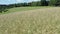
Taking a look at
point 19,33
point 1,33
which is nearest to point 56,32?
point 19,33

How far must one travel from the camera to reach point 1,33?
11836 mm

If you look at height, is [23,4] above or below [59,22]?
below

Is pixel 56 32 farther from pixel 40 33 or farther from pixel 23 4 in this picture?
pixel 23 4

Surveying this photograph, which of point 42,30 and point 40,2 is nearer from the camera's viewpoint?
point 42,30

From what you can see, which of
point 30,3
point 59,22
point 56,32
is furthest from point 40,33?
point 30,3

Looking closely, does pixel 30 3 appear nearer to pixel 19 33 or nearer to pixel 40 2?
pixel 40 2

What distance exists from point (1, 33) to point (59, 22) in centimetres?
429

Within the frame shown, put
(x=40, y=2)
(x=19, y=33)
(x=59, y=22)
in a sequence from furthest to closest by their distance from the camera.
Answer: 1. (x=40, y=2)
2. (x=59, y=22)
3. (x=19, y=33)

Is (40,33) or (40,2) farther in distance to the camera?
(40,2)

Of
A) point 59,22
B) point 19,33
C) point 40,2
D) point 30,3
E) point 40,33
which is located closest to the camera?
point 40,33

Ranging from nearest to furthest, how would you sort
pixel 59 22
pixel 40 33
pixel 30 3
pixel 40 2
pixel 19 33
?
pixel 40 33, pixel 19 33, pixel 59 22, pixel 40 2, pixel 30 3

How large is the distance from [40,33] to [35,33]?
1.11ft

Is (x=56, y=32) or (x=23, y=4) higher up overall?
(x=56, y=32)

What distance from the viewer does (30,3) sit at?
93250mm
